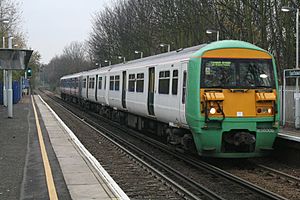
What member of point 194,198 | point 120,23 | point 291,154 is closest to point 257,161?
point 291,154

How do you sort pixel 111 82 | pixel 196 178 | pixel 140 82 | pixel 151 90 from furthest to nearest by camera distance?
pixel 111 82
pixel 140 82
pixel 151 90
pixel 196 178

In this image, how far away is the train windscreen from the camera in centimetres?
1149

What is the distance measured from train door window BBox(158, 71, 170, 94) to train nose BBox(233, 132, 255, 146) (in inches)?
120

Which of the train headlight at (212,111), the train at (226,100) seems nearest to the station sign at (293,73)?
the train at (226,100)

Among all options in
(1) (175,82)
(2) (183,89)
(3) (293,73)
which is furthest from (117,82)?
(2) (183,89)

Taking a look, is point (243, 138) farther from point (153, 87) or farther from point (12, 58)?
point (12, 58)

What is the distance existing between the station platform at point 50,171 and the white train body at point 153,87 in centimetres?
258

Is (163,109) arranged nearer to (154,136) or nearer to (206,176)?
(206,176)

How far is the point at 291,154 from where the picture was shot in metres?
12.3

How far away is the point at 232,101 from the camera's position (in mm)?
11359

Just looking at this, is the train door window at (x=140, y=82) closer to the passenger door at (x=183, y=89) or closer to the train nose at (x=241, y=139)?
the passenger door at (x=183, y=89)

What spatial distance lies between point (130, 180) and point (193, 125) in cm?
207

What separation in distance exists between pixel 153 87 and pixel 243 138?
492 centimetres

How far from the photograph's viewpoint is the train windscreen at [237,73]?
11.5 meters
